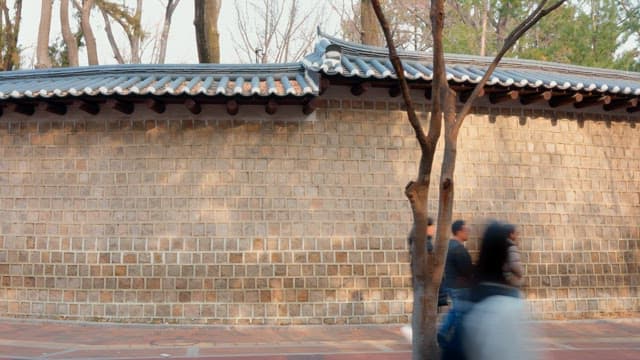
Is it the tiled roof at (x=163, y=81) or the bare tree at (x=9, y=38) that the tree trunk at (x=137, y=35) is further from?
the tiled roof at (x=163, y=81)

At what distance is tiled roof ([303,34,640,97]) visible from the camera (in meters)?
9.10

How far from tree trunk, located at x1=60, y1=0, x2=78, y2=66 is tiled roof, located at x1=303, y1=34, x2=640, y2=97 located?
13764mm

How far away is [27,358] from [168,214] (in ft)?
10.1

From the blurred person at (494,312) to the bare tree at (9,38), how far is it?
71.8 feet

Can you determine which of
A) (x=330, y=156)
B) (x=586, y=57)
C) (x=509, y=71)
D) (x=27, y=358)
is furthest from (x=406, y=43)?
(x=27, y=358)

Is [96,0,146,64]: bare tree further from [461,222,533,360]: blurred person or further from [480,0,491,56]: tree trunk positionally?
[461,222,533,360]: blurred person

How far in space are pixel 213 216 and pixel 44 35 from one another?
13.4 metres

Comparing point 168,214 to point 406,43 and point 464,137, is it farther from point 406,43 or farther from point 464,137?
point 406,43

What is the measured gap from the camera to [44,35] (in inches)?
778

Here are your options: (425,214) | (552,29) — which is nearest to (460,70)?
(425,214)

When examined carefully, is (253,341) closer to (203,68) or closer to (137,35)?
(203,68)

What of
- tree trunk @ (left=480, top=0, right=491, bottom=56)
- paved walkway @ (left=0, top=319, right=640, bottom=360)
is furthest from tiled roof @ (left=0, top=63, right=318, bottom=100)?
tree trunk @ (left=480, top=0, right=491, bottom=56)

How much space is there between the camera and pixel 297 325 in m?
9.59

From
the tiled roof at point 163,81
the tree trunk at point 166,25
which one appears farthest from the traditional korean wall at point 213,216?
the tree trunk at point 166,25
